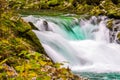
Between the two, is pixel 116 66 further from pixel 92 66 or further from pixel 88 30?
pixel 88 30

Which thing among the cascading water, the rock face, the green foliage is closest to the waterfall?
the cascading water

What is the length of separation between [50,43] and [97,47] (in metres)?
4.58

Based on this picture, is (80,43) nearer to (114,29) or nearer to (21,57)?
(114,29)

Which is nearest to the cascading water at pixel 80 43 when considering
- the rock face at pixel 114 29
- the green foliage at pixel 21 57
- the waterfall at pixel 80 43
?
the waterfall at pixel 80 43

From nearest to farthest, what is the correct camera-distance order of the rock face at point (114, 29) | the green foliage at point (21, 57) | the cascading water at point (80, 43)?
the green foliage at point (21, 57) < the cascading water at point (80, 43) < the rock face at point (114, 29)

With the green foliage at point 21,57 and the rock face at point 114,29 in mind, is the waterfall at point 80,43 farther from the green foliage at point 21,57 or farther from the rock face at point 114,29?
the green foliage at point 21,57

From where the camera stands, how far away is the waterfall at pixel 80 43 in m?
15.9

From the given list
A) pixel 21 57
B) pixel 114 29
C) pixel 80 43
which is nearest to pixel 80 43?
pixel 80 43

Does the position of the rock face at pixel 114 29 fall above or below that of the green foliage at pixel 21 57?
below

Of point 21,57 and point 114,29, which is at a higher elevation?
point 21,57

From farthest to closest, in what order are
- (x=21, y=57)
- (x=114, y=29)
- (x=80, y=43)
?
(x=114, y=29)
(x=80, y=43)
(x=21, y=57)

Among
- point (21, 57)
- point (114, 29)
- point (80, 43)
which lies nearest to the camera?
point (21, 57)

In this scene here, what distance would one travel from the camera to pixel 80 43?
2031cm

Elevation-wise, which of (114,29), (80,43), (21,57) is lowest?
(114,29)
